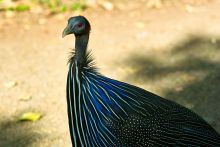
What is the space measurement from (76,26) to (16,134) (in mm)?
1339

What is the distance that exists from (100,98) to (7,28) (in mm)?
2939

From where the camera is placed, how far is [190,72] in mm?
4680

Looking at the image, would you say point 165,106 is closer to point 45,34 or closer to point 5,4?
point 45,34

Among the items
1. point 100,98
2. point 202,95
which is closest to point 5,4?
point 202,95

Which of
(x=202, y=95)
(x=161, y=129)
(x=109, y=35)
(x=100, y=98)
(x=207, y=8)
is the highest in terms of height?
(x=207, y=8)

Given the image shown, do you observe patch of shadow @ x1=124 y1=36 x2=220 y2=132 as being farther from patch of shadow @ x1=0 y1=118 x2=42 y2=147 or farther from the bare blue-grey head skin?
the bare blue-grey head skin

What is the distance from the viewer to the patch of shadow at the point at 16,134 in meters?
3.71

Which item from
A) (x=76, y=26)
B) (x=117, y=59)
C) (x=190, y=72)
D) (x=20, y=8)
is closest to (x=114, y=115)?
(x=76, y=26)

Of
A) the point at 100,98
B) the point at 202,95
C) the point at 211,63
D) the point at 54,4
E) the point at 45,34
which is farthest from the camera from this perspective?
the point at 54,4

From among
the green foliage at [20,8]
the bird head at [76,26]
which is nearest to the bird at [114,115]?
the bird head at [76,26]

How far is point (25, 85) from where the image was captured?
4508mm

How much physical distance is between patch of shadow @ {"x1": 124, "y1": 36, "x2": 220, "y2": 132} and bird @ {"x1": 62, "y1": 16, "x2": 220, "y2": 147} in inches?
45.0

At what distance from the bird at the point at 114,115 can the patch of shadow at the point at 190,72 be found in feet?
3.75

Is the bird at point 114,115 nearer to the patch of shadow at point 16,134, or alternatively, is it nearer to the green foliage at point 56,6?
the patch of shadow at point 16,134
